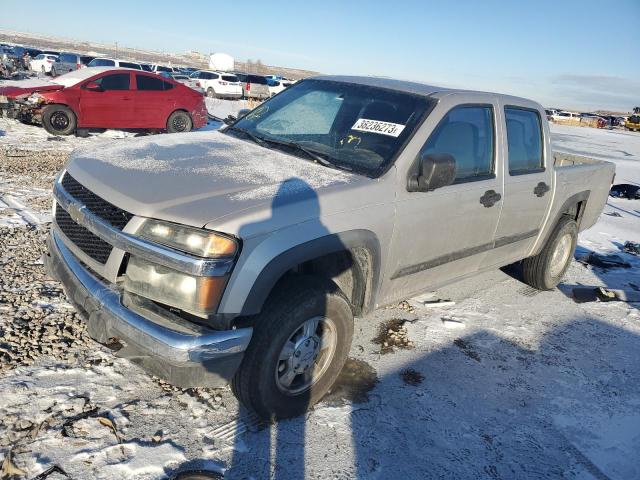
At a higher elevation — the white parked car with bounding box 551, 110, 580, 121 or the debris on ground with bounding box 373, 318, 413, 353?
the white parked car with bounding box 551, 110, 580, 121

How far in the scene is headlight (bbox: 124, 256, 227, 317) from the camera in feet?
7.50

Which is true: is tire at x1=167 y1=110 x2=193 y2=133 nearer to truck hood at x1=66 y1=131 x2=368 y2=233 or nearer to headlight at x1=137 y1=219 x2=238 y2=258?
truck hood at x1=66 y1=131 x2=368 y2=233

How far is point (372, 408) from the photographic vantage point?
308cm

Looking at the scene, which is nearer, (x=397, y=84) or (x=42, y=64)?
(x=397, y=84)

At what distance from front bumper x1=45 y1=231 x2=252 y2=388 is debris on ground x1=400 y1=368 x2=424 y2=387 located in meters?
1.48

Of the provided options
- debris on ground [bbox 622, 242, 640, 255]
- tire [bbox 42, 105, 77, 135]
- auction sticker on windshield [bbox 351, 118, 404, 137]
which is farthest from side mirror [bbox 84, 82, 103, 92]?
debris on ground [bbox 622, 242, 640, 255]

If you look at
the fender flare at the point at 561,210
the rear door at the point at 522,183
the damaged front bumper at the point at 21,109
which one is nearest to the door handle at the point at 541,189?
the rear door at the point at 522,183

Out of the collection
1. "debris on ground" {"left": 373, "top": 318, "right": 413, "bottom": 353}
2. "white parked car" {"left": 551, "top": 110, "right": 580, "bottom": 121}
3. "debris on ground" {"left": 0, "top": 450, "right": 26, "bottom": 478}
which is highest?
"white parked car" {"left": 551, "top": 110, "right": 580, "bottom": 121}

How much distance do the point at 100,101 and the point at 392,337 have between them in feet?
33.4

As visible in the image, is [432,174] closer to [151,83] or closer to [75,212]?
[75,212]

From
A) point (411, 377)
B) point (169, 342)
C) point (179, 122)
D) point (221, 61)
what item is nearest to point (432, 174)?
point (411, 377)

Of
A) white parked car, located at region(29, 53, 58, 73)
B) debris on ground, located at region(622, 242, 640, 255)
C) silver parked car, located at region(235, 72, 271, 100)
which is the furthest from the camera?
silver parked car, located at region(235, 72, 271, 100)

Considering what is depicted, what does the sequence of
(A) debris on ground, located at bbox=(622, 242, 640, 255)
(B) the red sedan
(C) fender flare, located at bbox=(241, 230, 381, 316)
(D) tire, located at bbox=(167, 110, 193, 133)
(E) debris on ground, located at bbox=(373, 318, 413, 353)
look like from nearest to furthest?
(C) fender flare, located at bbox=(241, 230, 381, 316) < (E) debris on ground, located at bbox=(373, 318, 413, 353) < (A) debris on ground, located at bbox=(622, 242, 640, 255) < (B) the red sedan < (D) tire, located at bbox=(167, 110, 193, 133)

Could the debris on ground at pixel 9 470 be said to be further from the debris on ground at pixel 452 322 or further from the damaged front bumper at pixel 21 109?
the damaged front bumper at pixel 21 109
